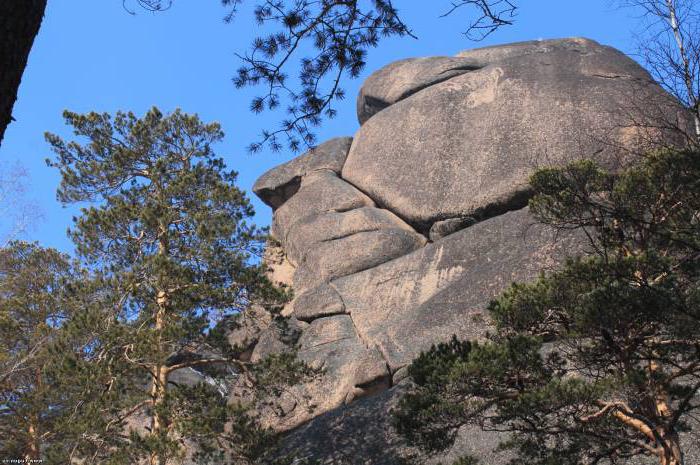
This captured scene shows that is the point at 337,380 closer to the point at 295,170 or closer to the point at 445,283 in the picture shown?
the point at 445,283

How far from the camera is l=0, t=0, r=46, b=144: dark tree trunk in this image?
2322mm

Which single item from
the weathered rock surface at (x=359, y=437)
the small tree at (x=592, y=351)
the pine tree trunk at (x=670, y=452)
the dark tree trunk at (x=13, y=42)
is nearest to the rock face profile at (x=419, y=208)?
the weathered rock surface at (x=359, y=437)

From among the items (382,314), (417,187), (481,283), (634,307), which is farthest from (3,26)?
(417,187)

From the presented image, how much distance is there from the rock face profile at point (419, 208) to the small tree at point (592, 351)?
13.5 feet

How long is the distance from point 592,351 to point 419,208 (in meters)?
11.4

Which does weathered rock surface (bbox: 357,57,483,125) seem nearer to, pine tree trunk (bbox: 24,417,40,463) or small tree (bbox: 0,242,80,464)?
small tree (bbox: 0,242,80,464)

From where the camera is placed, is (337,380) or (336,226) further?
(336,226)

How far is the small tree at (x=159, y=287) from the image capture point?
1173 centimetres

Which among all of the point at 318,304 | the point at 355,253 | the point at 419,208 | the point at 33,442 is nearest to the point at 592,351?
the point at 318,304

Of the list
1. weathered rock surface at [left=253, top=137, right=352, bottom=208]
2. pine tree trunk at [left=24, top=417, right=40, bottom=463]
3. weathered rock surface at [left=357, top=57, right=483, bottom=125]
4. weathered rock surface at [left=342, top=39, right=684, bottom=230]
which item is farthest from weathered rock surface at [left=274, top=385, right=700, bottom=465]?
weathered rock surface at [left=357, top=57, right=483, bottom=125]

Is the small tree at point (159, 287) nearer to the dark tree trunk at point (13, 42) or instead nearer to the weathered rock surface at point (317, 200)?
the weathered rock surface at point (317, 200)

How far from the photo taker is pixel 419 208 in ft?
64.1

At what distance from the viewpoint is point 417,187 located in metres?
19.9

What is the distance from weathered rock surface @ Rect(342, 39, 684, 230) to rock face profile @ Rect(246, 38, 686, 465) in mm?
36
